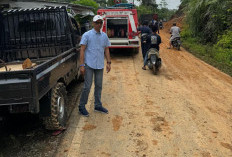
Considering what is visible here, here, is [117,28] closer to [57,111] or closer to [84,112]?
[84,112]

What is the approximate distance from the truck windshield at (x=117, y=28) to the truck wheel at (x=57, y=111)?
7.76 metres

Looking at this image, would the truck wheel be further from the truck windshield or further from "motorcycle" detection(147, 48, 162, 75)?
the truck windshield

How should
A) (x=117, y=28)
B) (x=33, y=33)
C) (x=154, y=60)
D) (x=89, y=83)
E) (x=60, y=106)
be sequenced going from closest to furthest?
(x=60, y=106), (x=89, y=83), (x=33, y=33), (x=154, y=60), (x=117, y=28)

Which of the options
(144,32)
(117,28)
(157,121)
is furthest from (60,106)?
(117,28)

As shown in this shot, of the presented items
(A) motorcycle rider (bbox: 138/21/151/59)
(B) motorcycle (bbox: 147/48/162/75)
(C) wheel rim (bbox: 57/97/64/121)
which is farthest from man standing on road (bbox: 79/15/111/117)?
(A) motorcycle rider (bbox: 138/21/151/59)

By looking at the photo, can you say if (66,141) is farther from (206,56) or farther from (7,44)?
(206,56)

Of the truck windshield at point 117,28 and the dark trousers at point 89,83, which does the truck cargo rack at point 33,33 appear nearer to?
the dark trousers at point 89,83

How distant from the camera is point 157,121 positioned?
4152mm

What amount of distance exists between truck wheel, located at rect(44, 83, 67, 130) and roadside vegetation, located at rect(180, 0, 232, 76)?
22.1 ft

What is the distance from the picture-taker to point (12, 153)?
124 inches

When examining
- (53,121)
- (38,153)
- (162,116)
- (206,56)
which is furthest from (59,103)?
(206,56)

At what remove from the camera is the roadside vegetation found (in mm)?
10148

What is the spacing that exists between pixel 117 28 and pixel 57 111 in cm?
878

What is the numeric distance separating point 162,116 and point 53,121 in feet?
6.83
